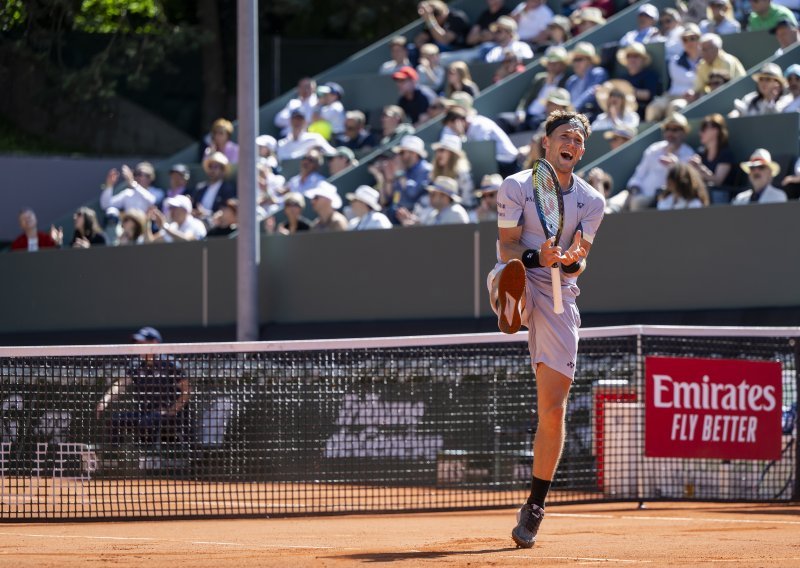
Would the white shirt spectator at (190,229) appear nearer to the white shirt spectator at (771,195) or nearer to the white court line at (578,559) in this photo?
the white shirt spectator at (771,195)

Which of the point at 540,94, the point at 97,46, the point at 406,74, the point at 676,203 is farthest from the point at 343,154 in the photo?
the point at 97,46

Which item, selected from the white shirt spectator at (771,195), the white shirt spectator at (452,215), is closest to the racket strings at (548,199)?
the white shirt spectator at (771,195)

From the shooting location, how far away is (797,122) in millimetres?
15125

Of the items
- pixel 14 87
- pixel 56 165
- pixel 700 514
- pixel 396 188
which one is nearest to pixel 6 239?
pixel 56 165

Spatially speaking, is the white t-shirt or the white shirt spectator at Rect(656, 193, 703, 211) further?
the white shirt spectator at Rect(656, 193, 703, 211)

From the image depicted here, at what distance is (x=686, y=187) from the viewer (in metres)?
14.8

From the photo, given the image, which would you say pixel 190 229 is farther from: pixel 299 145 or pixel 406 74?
pixel 406 74

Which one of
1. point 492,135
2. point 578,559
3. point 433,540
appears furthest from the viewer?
point 492,135

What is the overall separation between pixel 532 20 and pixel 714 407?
10208mm

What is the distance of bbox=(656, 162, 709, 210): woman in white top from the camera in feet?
48.5

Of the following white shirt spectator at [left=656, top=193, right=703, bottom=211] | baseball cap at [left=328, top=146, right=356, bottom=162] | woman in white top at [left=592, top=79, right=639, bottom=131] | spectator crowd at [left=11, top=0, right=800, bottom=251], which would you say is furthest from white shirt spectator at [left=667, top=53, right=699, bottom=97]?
baseball cap at [left=328, top=146, right=356, bottom=162]

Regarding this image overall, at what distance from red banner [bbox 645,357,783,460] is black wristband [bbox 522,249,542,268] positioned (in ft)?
14.8

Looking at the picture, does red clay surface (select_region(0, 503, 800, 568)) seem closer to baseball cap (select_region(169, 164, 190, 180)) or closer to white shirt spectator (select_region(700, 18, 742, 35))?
white shirt spectator (select_region(700, 18, 742, 35))

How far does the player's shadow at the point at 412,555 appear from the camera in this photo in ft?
24.3
